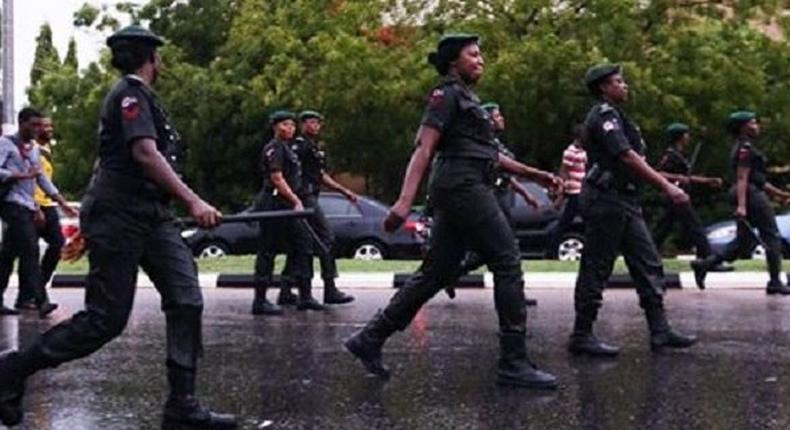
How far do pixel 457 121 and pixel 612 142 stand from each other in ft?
4.19

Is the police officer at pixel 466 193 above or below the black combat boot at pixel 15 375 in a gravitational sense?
above

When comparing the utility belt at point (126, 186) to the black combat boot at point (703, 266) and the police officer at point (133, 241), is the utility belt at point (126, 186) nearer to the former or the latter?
the police officer at point (133, 241)

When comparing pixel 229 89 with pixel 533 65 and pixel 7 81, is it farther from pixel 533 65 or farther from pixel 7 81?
pixel 7 81

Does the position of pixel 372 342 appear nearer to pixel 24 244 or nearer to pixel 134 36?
pixel 134 36

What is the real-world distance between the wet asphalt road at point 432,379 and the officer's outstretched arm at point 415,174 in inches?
33.7

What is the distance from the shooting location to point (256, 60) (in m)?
27.8

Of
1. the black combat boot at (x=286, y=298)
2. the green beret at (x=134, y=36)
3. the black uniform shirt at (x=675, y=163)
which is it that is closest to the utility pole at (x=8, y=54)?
the black combat boot at (x=286, y=298)

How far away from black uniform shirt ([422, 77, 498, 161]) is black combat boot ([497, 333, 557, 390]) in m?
0.92

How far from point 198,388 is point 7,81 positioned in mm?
11930

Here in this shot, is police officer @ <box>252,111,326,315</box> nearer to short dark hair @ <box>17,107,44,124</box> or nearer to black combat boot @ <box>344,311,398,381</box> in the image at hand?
short dark hair @ <box>17,107,44,124</box>

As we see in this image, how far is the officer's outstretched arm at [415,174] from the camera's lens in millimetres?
6574

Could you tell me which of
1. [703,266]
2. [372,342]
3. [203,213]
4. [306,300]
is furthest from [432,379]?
[703,266]

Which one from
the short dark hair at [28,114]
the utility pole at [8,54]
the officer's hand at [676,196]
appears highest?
the utility pole at [8,54]

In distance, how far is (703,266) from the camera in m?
13.4
